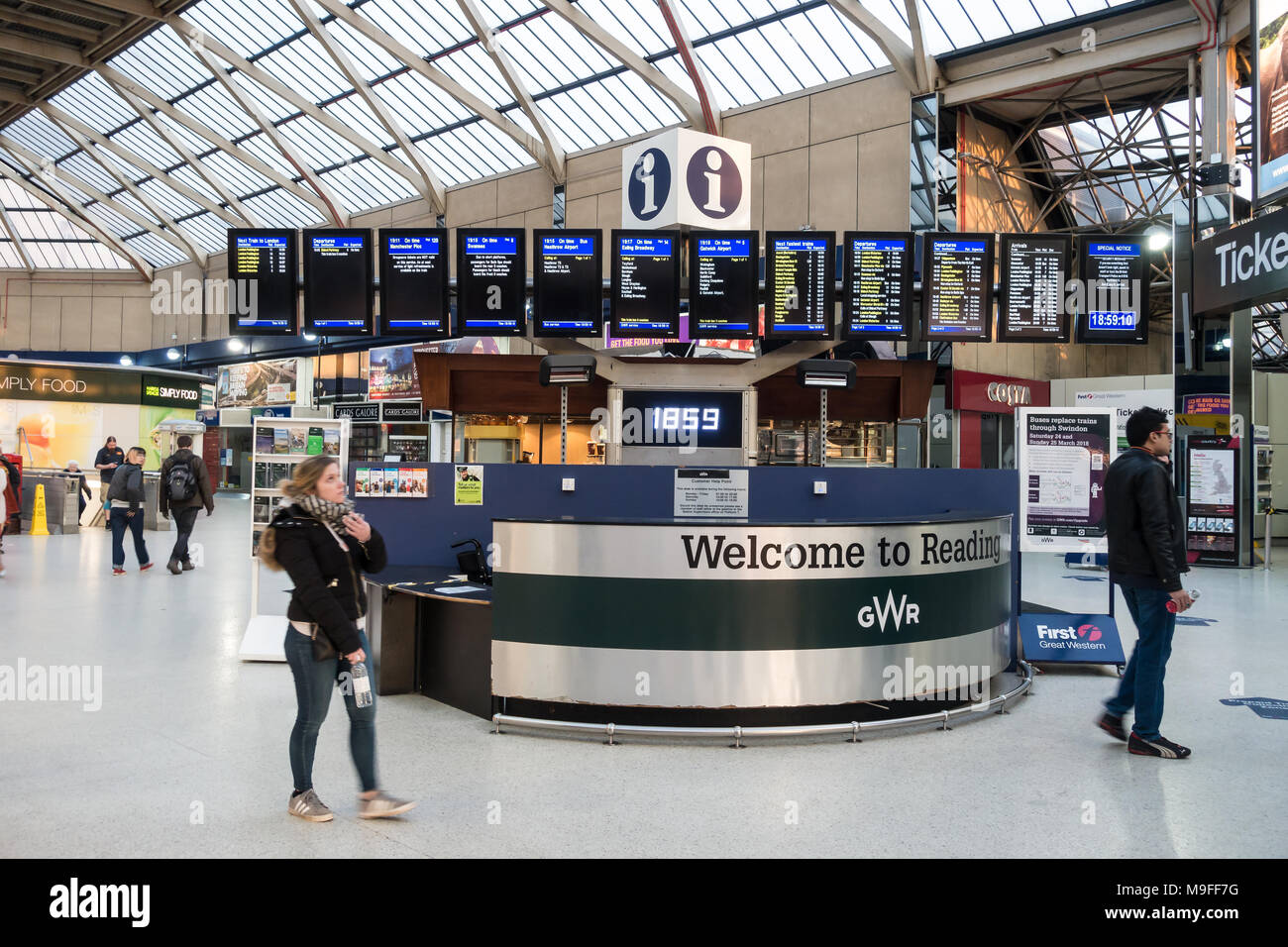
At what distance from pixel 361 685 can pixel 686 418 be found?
23.5ft

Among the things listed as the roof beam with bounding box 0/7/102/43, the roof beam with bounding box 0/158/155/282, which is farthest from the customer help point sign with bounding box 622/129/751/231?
the roof beam with bounding box 0/158/155/282

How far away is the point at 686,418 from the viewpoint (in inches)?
405

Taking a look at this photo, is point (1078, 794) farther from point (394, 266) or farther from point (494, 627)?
point (394, 266)

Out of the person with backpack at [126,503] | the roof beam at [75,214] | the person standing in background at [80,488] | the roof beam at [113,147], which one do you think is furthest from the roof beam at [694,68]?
the roof beam at [75,214]

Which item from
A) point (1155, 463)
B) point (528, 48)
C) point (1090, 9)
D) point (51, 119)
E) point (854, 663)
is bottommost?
point (854, 663)

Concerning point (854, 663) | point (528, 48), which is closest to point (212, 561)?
point (854, 663)

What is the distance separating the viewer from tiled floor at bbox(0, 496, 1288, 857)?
338cm

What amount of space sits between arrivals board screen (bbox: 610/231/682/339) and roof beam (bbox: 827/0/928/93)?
9476mm

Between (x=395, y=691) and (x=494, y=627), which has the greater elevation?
(x=494, y=627)

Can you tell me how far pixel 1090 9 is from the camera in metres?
15.5

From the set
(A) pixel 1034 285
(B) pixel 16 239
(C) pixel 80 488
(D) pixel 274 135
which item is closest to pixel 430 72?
(D) pixel 274 135

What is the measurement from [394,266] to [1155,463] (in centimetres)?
746

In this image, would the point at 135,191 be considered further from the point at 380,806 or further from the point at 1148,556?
the point at 1148,556

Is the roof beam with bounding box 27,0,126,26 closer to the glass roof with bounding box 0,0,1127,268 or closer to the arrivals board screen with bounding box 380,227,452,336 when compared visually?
the glass roof with bounding box 0,0,1127,268
